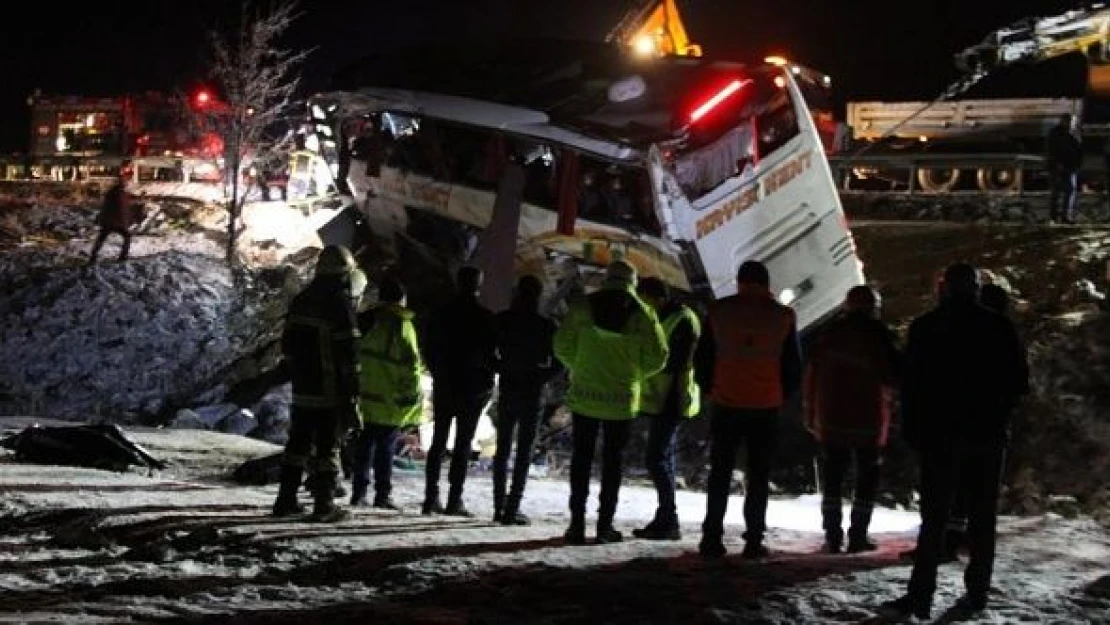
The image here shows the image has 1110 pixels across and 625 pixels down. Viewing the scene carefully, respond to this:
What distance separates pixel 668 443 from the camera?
692 centimetres

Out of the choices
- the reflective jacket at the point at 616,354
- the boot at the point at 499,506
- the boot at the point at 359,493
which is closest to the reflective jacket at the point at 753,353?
the reflective jacket at the point at 616,354

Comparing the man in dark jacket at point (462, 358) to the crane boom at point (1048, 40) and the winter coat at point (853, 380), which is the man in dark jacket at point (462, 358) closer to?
the winter coat at point (853, 380)

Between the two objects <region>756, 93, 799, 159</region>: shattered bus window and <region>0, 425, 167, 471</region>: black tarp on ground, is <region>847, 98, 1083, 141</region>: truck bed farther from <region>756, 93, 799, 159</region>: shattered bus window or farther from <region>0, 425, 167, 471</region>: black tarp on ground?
<region>0, 425, 167, 471</region>: black tarp on ground

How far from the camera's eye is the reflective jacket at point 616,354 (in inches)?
246

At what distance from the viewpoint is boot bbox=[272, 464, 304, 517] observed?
6.51 m

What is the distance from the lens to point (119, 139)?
3003 centimetres

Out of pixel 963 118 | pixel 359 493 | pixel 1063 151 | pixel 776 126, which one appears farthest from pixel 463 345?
pixel 963 118

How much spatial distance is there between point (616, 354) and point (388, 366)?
1.85 metres

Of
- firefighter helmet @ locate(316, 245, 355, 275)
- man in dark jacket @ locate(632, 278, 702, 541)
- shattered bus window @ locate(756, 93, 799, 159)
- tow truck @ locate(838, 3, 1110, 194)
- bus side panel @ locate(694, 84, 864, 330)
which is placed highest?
tow truck @ locate(838, 3, 1110, 194)

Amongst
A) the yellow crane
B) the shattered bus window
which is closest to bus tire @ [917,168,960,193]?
the yellow crane

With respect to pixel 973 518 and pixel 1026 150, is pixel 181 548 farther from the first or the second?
pixel 1026 150

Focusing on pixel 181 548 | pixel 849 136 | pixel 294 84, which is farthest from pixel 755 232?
pixel 294 84

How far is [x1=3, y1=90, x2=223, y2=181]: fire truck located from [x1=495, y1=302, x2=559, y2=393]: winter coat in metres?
17.3

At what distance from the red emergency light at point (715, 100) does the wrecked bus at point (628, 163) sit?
2 cm
